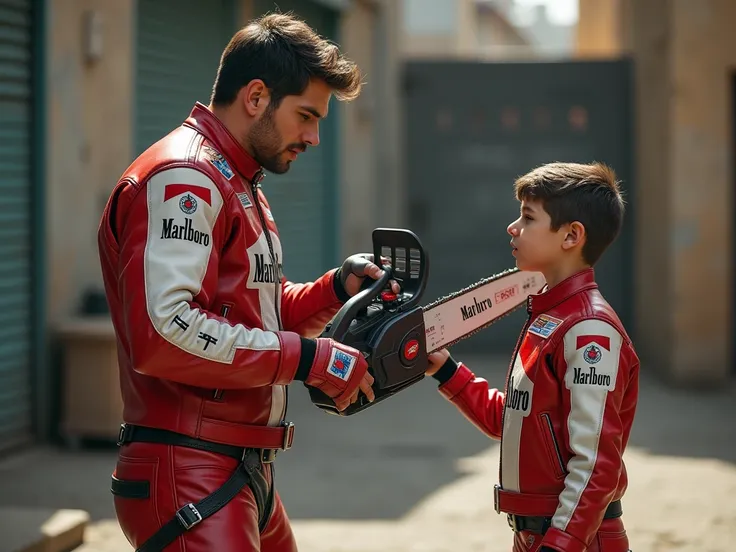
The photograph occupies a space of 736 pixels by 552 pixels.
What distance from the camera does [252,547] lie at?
8.77ft

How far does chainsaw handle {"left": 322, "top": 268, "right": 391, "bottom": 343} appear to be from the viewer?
2.82 m

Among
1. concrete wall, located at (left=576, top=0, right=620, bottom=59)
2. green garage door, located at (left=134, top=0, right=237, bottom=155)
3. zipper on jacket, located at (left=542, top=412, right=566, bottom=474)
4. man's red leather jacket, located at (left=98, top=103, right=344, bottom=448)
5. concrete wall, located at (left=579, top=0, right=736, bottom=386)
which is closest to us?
man's red leather jacket, located at (left=98, top=103, right=344, bottom=448)

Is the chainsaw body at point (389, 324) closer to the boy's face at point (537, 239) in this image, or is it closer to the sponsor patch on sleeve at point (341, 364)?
the sponsor patch on sleeve at point (341, 364)

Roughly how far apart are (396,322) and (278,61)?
715 mm

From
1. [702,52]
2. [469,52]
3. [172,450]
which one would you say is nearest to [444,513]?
[172,450]

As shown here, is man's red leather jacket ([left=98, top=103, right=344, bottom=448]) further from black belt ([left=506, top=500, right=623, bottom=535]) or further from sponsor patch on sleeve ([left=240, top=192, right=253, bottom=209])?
black belt ([left=506, top=500, right=623, bottom=535])

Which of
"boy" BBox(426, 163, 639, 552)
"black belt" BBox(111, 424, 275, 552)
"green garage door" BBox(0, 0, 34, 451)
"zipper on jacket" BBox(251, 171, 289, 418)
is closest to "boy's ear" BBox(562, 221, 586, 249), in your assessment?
"boy" BBox(426, 163, 639, 552)

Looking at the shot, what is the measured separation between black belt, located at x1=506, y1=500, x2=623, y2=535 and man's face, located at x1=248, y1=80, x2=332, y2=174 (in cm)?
108

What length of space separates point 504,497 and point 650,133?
354 inches

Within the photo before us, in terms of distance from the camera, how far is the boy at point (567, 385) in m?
2.74

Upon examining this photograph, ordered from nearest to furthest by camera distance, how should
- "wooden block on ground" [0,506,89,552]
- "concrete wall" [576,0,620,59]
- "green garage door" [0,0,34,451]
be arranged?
Result: "wooden block on ground" [0,506,89,552], "green garage door" [0,0,34,451], "concrete wall" [576,0,620,59]

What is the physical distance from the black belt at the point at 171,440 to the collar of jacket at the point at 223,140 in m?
0.67

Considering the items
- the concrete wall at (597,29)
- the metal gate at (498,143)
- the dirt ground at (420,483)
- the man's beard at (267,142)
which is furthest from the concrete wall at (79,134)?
the concrete wall at (597,29)

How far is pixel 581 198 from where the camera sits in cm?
296
